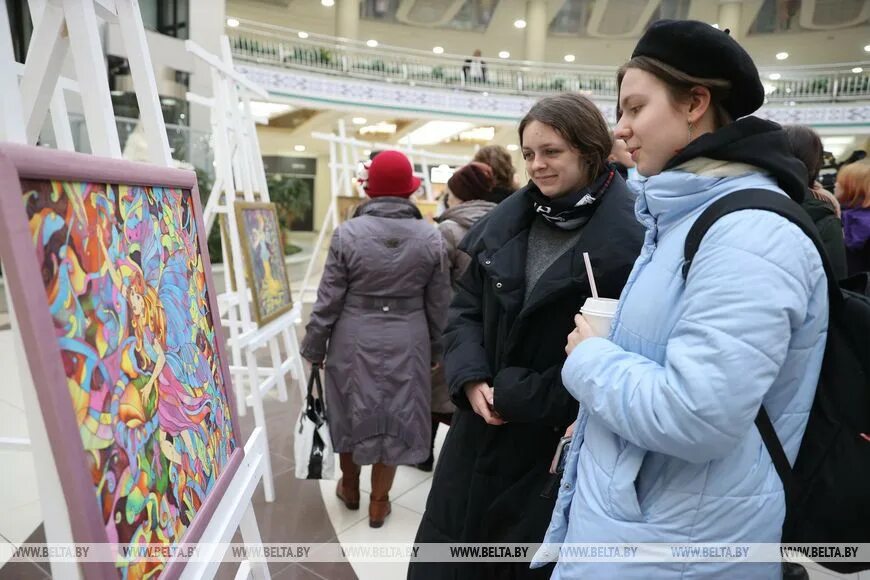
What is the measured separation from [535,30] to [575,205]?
18970mm

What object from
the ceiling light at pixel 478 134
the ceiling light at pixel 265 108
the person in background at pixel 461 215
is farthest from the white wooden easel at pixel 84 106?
the ceiling light at pixel 478 134

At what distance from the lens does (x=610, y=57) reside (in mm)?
19562

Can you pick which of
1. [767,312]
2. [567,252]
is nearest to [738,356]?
[767,312]

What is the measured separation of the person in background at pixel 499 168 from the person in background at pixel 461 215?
0.12 feet

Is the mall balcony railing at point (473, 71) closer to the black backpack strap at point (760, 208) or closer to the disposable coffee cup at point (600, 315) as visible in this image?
the disposable coffee cup at point (600, 315)

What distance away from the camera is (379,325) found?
7.59 feet

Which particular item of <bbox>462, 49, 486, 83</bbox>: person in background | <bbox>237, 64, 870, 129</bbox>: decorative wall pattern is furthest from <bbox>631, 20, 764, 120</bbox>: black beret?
<bbox>462, 49, 486, 83</bbox>: person in background

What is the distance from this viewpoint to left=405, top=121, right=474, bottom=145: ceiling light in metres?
16.1

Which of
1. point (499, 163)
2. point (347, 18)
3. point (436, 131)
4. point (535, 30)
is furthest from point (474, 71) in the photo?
point (499, 163)

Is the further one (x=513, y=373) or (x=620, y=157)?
(x=620, y=157)

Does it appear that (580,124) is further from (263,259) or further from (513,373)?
(263,259)

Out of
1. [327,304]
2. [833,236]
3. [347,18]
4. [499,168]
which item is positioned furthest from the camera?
[347,18]

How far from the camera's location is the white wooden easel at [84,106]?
66 centimetres

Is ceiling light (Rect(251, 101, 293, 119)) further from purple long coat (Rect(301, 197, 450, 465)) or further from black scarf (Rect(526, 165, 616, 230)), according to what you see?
black scarf (Rect(526, 165, 616, 230))
